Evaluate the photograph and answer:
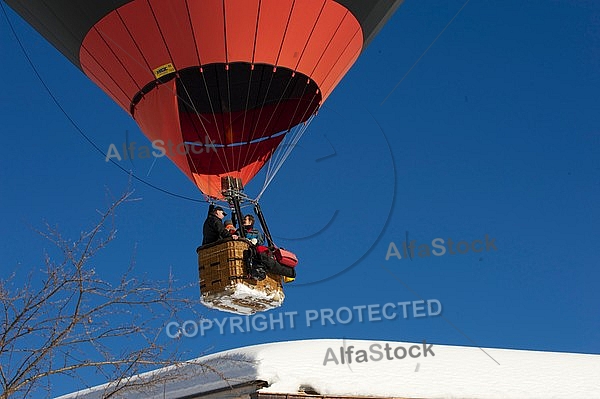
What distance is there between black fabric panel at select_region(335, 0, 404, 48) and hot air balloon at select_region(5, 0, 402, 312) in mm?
25

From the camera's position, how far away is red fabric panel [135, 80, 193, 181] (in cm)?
1323

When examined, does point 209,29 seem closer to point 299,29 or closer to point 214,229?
point 299,29

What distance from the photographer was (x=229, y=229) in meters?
11.9

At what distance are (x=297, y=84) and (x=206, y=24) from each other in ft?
5.98

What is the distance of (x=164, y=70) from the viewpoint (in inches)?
510

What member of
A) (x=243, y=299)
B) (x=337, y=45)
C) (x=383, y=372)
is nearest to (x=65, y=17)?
(x=337, y=45)

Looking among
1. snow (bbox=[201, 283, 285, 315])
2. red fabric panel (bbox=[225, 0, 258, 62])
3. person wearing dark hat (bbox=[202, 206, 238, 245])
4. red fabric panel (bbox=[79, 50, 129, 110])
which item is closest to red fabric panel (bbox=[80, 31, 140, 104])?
red fabric panel (bbox=[79, 50, 129, 110])

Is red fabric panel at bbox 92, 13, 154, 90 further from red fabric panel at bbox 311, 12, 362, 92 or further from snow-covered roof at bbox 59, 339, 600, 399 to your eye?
snow-covered roof at bbox 59, 339, 600, 399

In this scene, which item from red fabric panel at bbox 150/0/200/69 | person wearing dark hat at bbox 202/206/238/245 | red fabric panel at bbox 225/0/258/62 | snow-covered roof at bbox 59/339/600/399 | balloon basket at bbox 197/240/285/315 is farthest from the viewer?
red fabric panel at bbox 225/0/258/62

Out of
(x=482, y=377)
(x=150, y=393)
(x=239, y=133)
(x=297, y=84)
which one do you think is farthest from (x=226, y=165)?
(x=482, y=377)

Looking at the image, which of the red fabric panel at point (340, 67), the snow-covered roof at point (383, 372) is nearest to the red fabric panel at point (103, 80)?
the red fabric panel at point (340, 67)

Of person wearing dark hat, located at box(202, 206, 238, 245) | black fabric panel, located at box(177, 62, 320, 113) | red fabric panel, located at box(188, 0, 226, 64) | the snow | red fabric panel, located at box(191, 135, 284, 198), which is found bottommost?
the snow

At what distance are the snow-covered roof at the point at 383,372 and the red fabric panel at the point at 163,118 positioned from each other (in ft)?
12.7

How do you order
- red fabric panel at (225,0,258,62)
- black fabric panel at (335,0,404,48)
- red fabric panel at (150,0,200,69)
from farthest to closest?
black fabric panel at (335,0,404,48)
red fabric panel at (225,0,258,62)
red fabric panel at (150,0,200,69)
